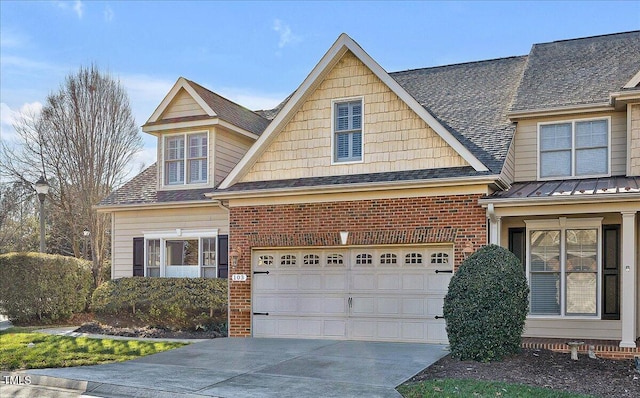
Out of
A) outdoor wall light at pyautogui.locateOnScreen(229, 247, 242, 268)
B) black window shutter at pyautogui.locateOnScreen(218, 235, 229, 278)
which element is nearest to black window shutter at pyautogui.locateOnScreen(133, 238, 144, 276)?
black window shutter at pyautogui.locateOnScreen(218, 235, 229, 278)

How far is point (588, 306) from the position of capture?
42.4 feet

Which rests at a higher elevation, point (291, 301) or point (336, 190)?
point (336, 190)

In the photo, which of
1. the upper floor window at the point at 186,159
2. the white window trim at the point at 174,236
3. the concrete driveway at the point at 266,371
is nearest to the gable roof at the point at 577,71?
the concrete driveway at the point at 266,371

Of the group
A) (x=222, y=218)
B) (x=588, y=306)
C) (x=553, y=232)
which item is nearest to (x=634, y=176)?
(x=553, y=232)

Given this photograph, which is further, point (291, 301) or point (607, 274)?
point (291, 301)

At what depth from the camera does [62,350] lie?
1261 centimetres

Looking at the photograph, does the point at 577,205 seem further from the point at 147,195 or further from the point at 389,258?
the point at 147,195

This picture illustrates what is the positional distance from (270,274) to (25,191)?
71.1ft

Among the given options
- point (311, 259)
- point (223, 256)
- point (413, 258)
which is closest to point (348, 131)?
point (311, 259)

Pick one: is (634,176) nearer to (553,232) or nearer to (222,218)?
(553,232)

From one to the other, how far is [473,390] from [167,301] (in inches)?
370

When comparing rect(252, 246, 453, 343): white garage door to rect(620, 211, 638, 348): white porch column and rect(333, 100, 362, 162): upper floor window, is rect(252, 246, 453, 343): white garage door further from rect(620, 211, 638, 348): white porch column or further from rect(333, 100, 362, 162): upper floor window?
rect(620, 211, 638, 348): white porch column

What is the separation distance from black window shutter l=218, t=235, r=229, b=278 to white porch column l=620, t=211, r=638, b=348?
9049 millimetres

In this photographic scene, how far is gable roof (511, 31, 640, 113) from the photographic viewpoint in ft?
46.6
